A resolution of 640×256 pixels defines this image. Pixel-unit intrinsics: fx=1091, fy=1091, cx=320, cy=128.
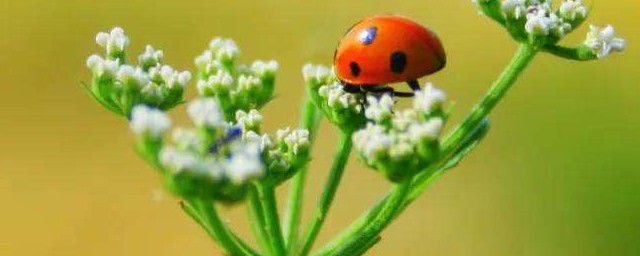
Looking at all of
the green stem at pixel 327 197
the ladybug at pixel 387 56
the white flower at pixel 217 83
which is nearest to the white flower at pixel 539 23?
the ladybug at pixel 387 56

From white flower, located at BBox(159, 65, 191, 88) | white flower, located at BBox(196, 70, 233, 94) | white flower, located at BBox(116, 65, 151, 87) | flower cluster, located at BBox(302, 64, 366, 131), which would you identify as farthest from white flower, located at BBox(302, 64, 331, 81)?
white flower, located at BBox(116, 65, 151, 87)

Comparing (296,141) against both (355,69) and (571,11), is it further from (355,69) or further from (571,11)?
(571,11)

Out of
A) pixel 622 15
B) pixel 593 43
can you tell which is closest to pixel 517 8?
pixel 593 43

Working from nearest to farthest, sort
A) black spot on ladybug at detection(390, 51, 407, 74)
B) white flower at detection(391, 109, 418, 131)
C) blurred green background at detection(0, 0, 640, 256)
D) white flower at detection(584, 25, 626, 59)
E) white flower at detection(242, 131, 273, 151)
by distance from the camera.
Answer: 1. white flower at detection(391, 109, 418, 131)
2. white flower at detection(242, 131, 273, 151)
3. white flower at detection(584, 25, 626, 59)
4. black spot on ladybug at detection(390, 51, 407, 74)
5. blurred green background at detection(0, 0, 640, 256)

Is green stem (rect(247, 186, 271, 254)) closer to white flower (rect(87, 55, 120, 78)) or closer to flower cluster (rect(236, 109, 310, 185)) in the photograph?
flower cluster (rect(236, 109, 310, 185))

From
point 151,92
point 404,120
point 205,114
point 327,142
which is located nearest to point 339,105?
point 404,120

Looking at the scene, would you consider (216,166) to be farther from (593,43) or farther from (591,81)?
(591,81)
